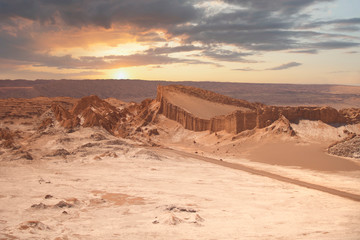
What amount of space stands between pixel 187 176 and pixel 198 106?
23678mm

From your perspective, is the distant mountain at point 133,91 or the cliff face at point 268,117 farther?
the distant mountain at point 133,91

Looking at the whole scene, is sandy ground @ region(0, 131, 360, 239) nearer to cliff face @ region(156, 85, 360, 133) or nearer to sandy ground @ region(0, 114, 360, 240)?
sandy ground @ region(0, 114, 360, 240)

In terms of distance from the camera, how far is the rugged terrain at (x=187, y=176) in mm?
12320

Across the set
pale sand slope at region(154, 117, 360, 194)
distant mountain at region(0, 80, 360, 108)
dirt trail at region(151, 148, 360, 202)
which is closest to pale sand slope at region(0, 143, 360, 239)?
dirt trail at region(151, 148, 360, 202)

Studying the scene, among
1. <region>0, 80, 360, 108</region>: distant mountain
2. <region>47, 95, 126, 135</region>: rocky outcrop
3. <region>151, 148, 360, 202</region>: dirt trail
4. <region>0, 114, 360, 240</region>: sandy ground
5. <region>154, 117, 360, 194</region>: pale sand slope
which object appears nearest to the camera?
<region>0, 114, 360, 240</region>: sandy ground

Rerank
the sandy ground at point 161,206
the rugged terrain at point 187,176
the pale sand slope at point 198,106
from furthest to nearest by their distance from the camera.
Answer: the pale sand slope at point 198,106 < the rugged terrain at point 187,176 < the sandy ground at point 161,206

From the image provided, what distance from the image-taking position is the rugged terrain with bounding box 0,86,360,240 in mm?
12320

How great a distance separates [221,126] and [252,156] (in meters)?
7.93

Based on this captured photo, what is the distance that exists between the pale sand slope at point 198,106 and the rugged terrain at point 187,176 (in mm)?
156

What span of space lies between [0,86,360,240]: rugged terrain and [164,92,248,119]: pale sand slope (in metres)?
0.16

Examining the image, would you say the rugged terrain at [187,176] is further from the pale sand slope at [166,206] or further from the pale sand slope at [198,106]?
the pale sand slope at [198,106]

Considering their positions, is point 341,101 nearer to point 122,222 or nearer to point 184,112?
point 184,112

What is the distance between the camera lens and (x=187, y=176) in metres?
22.6

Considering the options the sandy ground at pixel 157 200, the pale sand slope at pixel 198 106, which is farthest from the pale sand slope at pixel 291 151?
the pale sand slope at pixel 198 106
